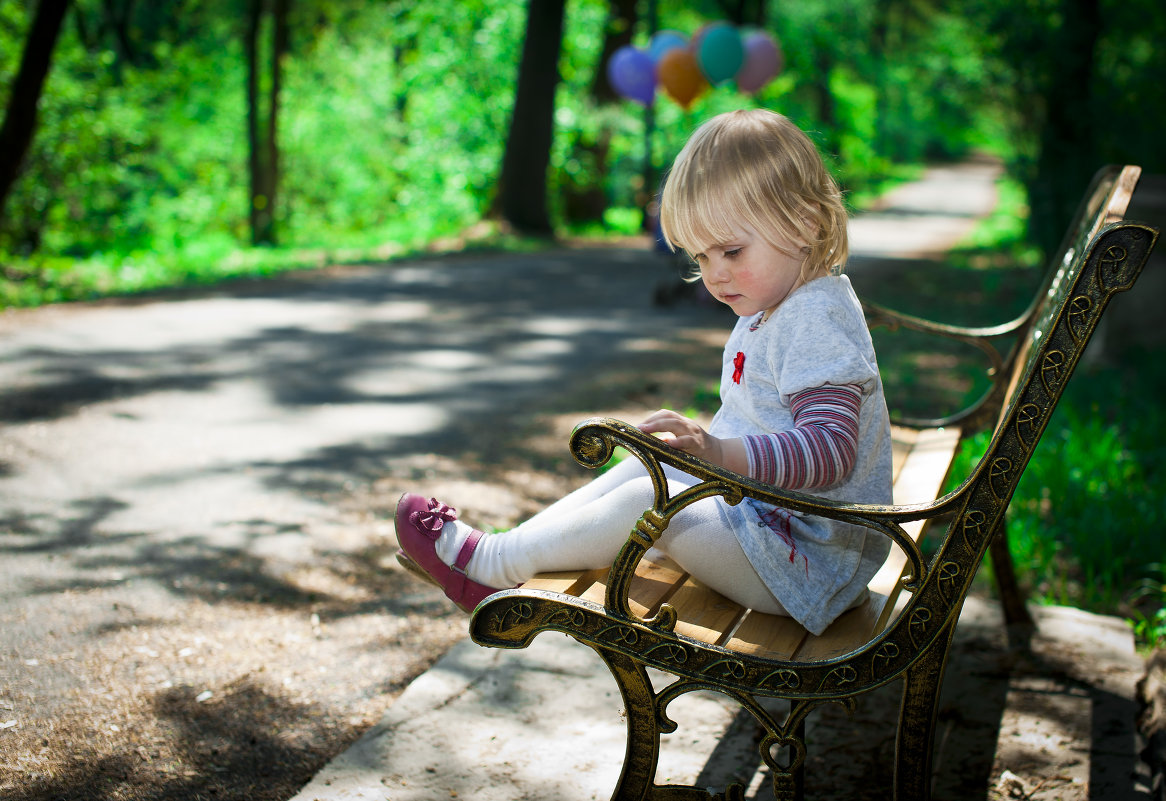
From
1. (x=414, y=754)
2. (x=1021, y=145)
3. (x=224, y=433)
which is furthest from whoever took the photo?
(x=1021, y=145)

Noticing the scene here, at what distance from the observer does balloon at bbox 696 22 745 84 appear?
13.5 m

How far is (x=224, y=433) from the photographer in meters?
4.74

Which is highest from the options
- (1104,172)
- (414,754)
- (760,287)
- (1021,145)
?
(1021,145)

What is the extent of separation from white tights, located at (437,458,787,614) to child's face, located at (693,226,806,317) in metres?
0.43

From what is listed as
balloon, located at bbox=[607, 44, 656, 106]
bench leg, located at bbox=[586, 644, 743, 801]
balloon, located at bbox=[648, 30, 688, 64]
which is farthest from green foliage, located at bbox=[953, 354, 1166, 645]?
balloon, located at bbox=[607, 44, 656, 106]

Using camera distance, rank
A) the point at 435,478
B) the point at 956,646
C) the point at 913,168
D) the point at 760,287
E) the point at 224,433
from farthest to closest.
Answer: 1. the point at 913,168
2. the point at 224,433
3. the point at 435,478
4. the point at 956,646
5. the point at 760,287

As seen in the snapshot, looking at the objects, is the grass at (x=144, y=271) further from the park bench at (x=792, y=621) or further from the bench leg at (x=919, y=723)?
the bench leg at (x=919, y=723)

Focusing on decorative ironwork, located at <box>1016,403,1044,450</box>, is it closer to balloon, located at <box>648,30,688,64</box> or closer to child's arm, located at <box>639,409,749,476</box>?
child's arm, located at <box>639,409,749,476</box>

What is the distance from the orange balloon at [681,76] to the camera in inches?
548

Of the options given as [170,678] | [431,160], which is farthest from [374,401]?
[431,160]

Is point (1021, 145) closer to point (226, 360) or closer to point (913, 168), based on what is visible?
point (226, 360)

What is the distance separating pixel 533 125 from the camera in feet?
46.8

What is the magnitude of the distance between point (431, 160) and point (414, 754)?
60.7 ft

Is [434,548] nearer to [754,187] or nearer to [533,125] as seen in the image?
[754,187]
